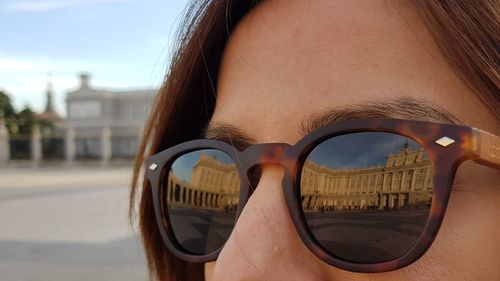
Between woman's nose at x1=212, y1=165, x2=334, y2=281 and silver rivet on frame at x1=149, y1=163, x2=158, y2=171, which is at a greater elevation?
silver rivet on frame at x1=149, y1=163, x2=158, y2=171

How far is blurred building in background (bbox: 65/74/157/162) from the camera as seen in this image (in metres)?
34.5

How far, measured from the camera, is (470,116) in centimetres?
72

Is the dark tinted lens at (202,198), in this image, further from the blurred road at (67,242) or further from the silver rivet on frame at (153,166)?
the blurred road at (67,242)

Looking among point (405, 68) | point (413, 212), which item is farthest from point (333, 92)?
point (413, 212)

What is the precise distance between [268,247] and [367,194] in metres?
0.16

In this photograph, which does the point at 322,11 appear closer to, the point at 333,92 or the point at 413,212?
the point at 333,92

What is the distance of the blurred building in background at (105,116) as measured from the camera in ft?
113

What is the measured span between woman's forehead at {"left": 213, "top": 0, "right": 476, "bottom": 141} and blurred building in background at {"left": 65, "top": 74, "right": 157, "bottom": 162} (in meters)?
34.1

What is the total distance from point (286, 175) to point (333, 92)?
0.15 meters

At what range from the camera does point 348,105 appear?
752mm

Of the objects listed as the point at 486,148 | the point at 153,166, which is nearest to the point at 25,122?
the point at 153,166

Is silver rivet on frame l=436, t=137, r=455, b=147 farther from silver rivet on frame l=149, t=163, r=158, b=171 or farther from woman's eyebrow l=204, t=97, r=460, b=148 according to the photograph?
silver rivet on frame l=149, t=163, r=158, b=171

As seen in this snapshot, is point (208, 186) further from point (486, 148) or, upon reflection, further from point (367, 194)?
point (486, 148)

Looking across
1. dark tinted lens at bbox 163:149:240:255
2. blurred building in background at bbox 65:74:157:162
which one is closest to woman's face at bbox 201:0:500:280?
dark tinted lens at bbox 163:149:240:255
